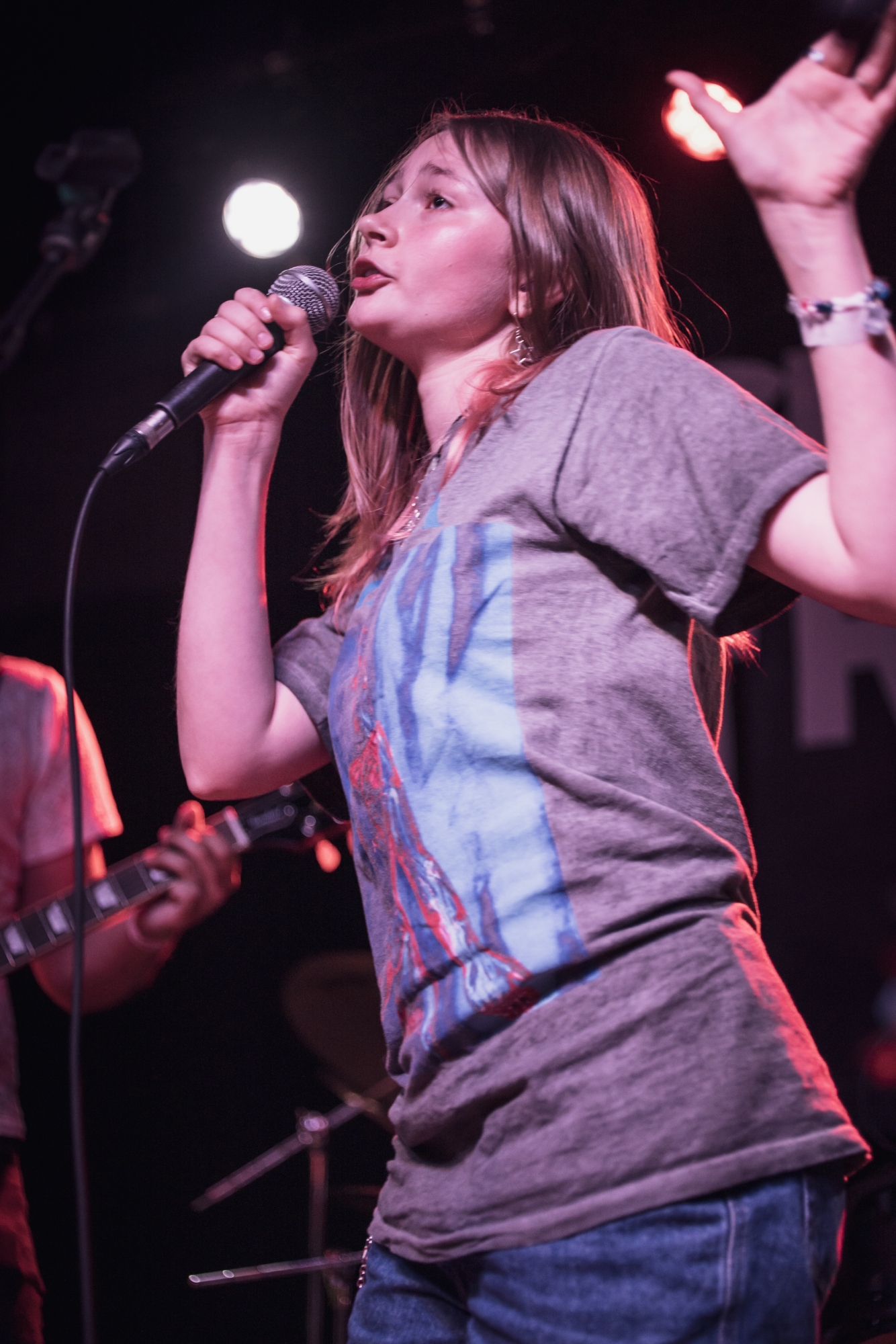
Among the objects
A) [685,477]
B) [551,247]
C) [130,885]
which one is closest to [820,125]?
[685,477]

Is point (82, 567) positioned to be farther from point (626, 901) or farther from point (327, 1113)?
point (626, 901)

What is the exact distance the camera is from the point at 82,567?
13.4ft

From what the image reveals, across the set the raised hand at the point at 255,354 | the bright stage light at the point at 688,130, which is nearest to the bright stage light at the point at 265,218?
the bright stage light at the point at 688,130

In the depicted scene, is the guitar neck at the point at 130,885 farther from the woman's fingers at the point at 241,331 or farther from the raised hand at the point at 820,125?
the raised hand at the point at 820,125

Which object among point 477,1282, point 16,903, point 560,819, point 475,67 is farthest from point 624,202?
point 475,67

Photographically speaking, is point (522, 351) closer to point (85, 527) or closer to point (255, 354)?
point (255, 354)

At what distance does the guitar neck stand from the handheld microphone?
142 centimetres

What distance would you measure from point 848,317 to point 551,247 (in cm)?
55

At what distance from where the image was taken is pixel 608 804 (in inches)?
36.2

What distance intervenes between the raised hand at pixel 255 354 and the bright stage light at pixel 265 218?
4.78ft

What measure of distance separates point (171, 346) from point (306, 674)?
9.97 ft

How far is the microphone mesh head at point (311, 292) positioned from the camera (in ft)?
4.57

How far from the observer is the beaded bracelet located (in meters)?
0.82

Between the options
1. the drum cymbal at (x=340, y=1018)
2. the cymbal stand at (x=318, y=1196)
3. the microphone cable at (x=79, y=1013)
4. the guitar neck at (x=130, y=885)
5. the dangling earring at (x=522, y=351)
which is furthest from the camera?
the drum cymbal at (x=340, y=1018)
